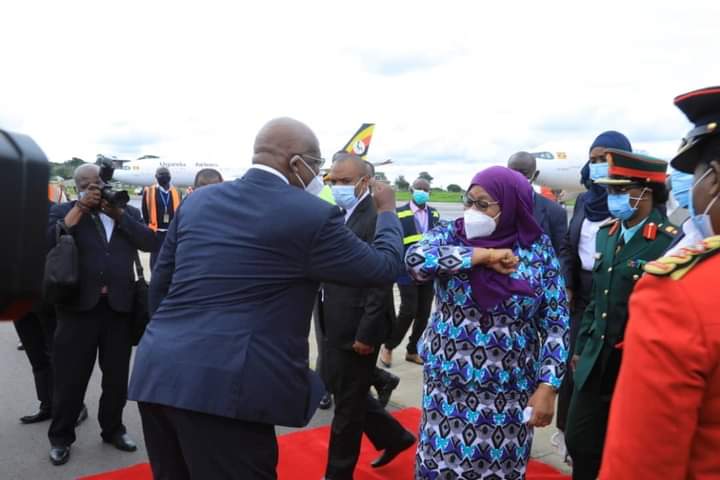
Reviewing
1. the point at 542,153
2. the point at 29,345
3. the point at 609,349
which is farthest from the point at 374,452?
the point at 542,153

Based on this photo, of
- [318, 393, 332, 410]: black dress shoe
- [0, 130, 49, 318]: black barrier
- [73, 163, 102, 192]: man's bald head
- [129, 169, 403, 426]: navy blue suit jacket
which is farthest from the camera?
[318, 393, 332, 410]: black dress shoe

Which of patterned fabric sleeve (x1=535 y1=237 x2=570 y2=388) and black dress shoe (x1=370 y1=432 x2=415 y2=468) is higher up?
patterned fabric sleeve (x1=535 y1=237 x2=570 y2=388)

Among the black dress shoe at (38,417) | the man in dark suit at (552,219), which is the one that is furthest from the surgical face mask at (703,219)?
the black dress shoe at (38,417)

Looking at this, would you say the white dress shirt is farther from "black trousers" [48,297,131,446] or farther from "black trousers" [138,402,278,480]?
"black trousers" [48,297,131,446]

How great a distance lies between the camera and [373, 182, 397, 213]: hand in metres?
2.91

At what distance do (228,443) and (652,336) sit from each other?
1.45 metres

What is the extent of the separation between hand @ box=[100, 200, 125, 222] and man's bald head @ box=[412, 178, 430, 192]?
541 centimetres

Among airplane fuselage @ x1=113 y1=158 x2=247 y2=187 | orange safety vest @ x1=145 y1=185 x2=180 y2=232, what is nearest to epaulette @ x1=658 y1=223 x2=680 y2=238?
orange safety vest @ x1=145 y1=185 x2=180 y2=232

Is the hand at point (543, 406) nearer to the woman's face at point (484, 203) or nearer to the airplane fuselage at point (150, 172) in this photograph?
the woman's face at point (484, 203)

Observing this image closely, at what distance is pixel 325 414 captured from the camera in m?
5.10

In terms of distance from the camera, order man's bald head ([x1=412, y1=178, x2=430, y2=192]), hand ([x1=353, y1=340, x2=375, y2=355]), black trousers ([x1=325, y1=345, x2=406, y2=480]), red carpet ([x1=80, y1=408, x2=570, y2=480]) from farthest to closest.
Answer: man's bald head ([x1=412, y1=178, x2=430, y2=192]) < red carpet ([x1=80, y1=408, x2=570, y2=480]) < black trousers ([x1=325, y1=345, x2=406, y2=480]) < hand ([x1=353, y1=340, x2=375, y2=355])

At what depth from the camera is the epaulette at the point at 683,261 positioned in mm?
1292

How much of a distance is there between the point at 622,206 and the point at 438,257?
1261 millimetres

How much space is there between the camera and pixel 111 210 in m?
4.12
